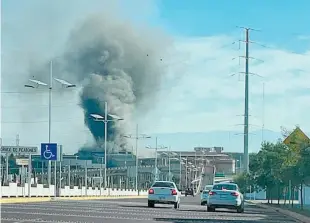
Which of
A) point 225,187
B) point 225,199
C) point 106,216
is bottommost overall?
point 225,199

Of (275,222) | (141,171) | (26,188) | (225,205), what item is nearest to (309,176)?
(225,205)

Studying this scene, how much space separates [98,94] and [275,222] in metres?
87.2

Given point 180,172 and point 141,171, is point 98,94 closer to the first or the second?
point 141,171

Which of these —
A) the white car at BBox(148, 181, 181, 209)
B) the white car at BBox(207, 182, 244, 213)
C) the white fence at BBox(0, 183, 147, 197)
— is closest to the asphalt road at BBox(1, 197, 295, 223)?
the white car at BBox(207, 182, 244, 213)

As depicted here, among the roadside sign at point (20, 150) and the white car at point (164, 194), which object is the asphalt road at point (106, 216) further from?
the roadside sign at point (20, 150)

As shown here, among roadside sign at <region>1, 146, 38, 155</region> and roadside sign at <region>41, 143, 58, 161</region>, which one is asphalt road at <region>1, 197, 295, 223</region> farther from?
→ roadside sign at <region>41, 143, 58, 161</region>

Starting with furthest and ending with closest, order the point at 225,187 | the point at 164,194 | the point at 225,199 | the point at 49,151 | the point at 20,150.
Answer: the point at 49,151, the point at 20,150, the point at 164,194, the point at 225,187, the point at 225,199

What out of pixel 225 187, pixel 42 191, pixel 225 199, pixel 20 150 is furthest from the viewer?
pixel 42 191

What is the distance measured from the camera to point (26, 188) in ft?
194

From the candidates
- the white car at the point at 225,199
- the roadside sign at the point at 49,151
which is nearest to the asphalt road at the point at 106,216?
the white car at the point at 225,199

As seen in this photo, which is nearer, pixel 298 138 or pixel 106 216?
pixel 106 216

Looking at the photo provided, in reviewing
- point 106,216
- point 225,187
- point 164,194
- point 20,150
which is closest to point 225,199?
point 225,187

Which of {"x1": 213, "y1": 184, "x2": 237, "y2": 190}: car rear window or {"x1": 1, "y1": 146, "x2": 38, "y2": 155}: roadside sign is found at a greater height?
{"x1": 1, "y1": 146, "x2": 38, "y2": 155}: roadside sign

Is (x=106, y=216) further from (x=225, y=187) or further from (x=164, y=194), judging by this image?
(x=164, y=194)
